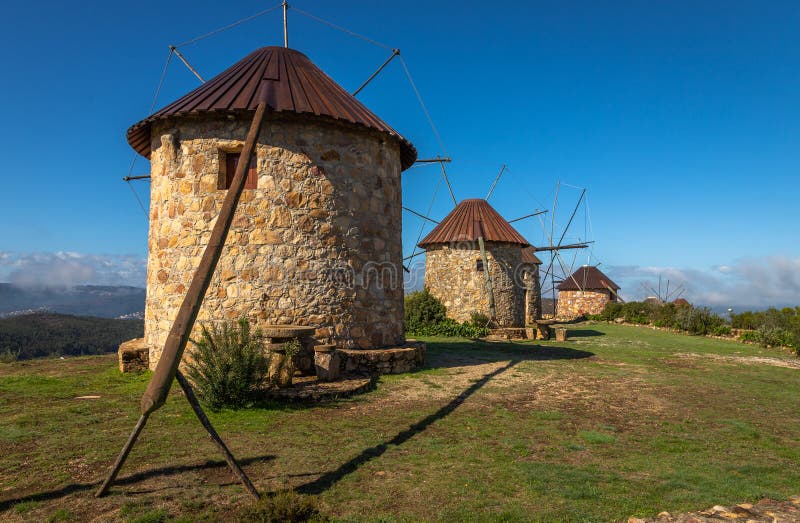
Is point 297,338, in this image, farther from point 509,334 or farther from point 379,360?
point 509,334

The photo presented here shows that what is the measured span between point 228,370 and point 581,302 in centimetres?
3455

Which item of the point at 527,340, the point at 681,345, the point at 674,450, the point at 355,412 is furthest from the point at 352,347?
the point at 681,345

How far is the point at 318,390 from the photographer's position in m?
7.09

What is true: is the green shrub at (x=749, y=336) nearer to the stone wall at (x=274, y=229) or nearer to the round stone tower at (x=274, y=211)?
the round stone tower at (x=274, y=211)

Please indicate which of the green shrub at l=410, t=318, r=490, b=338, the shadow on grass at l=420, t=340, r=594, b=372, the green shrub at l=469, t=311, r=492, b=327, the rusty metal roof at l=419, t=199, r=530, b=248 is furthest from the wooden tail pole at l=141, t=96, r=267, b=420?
the rusty metal roof at l=419, t=199, r=530, b=248

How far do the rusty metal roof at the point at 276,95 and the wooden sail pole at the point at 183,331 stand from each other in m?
4.16

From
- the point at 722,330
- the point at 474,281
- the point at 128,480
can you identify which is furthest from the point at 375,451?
the point at 722,330

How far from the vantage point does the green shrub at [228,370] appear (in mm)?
6359

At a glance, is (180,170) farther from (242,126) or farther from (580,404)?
(580,404)

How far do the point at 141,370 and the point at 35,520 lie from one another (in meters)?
6.14

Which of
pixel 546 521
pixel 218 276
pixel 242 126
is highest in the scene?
pixel 242 126

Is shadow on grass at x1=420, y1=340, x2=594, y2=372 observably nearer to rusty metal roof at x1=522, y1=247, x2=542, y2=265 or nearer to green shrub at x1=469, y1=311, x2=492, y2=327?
green shrub at x1=469, y1=311, x2=492, y2=327

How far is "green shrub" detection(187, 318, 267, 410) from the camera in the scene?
20.9 ft

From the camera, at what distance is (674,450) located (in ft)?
17.3
